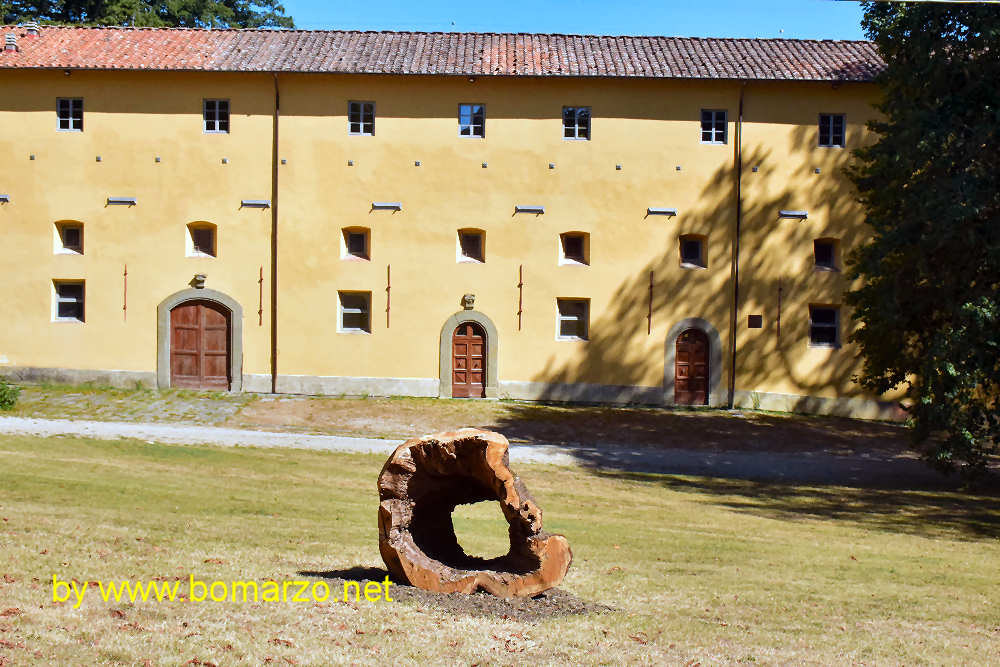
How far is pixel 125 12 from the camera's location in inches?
1693

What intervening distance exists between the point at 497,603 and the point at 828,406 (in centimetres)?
2286

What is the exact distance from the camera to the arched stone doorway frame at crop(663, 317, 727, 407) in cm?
2930

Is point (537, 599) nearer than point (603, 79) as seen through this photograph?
Yes

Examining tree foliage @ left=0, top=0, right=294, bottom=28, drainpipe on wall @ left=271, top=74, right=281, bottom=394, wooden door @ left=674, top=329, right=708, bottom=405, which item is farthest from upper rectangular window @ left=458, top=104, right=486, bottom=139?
tree foliage @ left=0, top=0, right=294, bottom=28

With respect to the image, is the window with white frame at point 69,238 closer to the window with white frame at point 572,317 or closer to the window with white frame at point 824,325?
the window with white frame at point 572,317

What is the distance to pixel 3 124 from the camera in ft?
95.1

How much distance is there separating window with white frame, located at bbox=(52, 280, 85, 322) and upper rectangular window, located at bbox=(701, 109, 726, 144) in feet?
57.2

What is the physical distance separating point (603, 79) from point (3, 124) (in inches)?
639

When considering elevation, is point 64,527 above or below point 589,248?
below

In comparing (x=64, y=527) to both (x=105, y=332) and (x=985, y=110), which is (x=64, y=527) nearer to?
(x=985, y=110)

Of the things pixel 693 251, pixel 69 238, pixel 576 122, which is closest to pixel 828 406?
pixel 693 251

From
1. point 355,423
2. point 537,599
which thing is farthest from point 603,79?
point 537,599

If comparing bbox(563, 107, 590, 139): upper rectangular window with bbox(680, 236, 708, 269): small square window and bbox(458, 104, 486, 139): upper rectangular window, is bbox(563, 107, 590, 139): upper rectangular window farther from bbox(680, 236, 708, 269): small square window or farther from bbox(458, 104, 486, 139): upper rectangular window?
bbox(680, 236, 708, 269): small square window

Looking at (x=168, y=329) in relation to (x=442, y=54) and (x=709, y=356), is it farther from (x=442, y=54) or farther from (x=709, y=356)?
(x=709, y=356)
